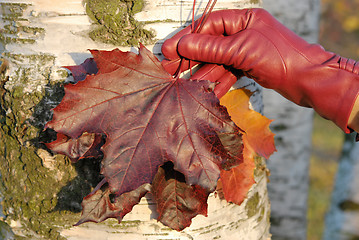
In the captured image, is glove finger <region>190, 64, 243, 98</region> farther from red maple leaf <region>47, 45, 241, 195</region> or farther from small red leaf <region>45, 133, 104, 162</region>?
small red leaf <region>45, 133, 104, 162</region>

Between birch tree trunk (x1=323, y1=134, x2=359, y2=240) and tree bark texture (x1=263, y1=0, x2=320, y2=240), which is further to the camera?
birch tree trunk (x1=323, y1=134, x2=359, y2=240)

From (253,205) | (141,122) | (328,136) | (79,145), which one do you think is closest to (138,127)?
(141,122)

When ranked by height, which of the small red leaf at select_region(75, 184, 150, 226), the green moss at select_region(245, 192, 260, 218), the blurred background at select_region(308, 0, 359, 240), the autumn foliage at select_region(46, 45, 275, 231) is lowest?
the blurred background at select_region(308, 0, 359, 240)

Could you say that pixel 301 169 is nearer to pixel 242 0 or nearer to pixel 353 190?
pixel 353 190

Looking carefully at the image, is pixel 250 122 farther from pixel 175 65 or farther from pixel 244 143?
pixel 175 65

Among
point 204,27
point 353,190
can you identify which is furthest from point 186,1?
point 353,190

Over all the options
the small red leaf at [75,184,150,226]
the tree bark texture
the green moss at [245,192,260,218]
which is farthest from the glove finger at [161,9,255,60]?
the tree bark texture

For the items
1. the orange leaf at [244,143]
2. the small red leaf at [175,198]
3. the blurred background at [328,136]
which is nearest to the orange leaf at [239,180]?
the orange leaf at [244,143]
